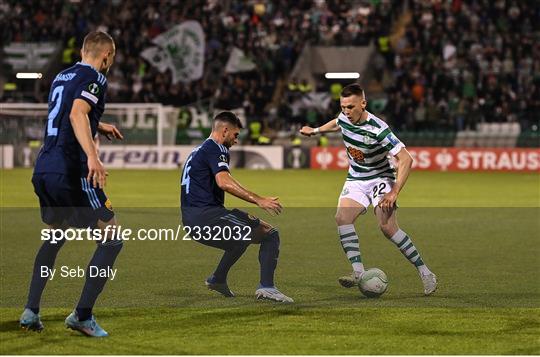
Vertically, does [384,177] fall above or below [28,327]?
above

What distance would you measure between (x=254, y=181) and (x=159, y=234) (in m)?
11.6

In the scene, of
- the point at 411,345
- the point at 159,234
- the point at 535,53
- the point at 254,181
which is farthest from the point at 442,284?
the point at 535,53

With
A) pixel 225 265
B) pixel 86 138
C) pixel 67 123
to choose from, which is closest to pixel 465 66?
pixel 225 265

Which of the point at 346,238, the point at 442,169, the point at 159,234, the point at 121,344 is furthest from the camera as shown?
the point at 442,169

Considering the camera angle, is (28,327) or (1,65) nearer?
(28,327)

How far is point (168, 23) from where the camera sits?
130 ft

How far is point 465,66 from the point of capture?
117ft

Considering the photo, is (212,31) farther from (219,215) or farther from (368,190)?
(219,215)

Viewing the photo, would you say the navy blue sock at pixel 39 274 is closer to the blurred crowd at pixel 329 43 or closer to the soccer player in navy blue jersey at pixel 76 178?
the soccer player in navy blue jersey at pixel 76 178

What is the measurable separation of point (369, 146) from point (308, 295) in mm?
1493

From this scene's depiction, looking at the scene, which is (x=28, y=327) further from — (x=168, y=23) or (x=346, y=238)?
(x=168, y=23)

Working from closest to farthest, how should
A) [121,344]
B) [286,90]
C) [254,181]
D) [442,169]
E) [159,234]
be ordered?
[121,344]
[159,234]
[254,181]
[442,169]
[286,90]

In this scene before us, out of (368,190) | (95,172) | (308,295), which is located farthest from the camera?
(368,190)

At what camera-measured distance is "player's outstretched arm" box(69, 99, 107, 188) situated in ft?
23.6
